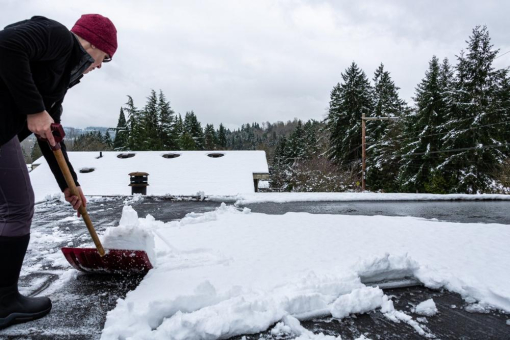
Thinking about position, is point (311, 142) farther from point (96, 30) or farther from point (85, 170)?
point (96, 30)

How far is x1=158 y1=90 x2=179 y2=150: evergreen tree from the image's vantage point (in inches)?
1262

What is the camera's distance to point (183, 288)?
5.76 ft

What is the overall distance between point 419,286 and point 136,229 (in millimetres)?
1897

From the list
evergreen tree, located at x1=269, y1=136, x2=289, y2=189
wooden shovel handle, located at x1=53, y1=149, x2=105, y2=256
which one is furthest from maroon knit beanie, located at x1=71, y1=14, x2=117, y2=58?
evergreen tree, located at x1=269, y1=136, x2=289, y2=189

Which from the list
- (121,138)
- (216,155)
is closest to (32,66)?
(216,155)

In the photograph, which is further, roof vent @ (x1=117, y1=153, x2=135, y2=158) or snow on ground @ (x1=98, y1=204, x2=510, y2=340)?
roof vent @ (x1=117, y1=153, x2=135, y2=158)

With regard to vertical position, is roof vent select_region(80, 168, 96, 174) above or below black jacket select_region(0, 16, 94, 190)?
below

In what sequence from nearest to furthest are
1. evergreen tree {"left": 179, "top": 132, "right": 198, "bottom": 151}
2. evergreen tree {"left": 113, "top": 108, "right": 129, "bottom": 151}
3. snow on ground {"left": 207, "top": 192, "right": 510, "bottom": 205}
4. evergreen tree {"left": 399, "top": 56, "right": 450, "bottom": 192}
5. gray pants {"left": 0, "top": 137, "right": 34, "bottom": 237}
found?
1. gray pants {"left": 0, "top": 137, "right": 34, "bottom": 237}
2. snow on ground {"left": 207, "top": 192, "right": 510, "bottom": 205}
3. evergreen tree {"left": 399, "top": 56, "right": 450, "bottom": 192}
4. evergreen tree {"left": 179, "top": 132, "right": 198, "bottom": 151}
5. evergreen tree {"left": 113, "top": 108, "right": 129, "bottom": 151}

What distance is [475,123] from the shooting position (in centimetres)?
1709

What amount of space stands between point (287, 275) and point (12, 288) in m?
1.49

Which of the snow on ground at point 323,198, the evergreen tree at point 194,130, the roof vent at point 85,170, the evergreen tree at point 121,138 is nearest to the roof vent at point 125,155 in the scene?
the roof vent at point 85,170

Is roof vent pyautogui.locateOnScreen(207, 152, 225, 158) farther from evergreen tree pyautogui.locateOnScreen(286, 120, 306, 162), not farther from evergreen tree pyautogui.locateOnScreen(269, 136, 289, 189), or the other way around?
evergreen tree pyautogui.locateOnScreen(286, 120, 306, 162)

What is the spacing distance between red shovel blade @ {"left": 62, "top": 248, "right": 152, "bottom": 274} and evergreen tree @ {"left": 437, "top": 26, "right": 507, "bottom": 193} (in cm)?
1960

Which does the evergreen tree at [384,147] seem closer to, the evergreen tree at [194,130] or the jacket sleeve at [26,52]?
the evergreen tree at [194,130]
